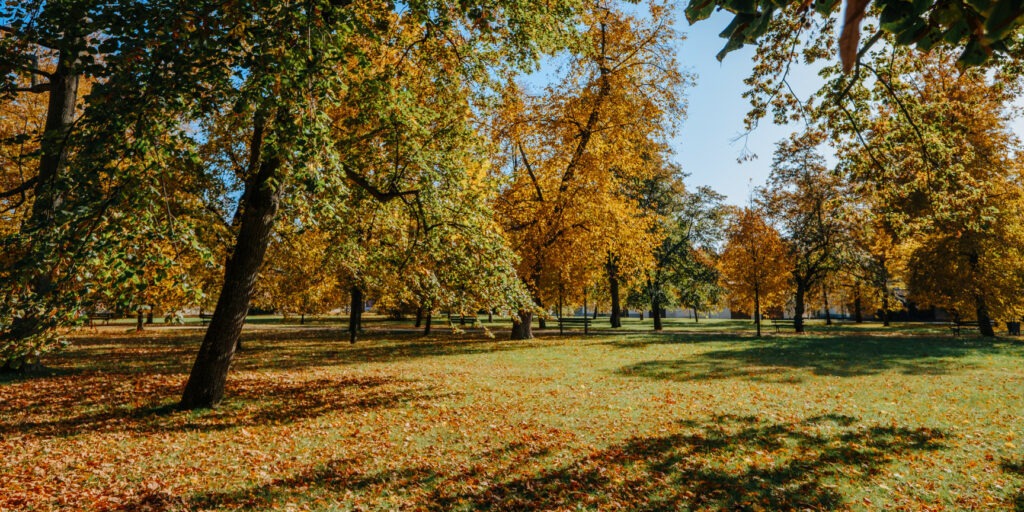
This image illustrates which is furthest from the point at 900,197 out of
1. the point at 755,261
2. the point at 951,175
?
the point at 755,261

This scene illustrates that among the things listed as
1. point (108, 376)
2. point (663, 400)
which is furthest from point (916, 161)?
point (108, 376)

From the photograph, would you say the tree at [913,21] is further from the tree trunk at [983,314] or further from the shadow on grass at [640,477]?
the tree trunk at [983,314]

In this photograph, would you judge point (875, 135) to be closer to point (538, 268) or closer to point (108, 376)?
point (538, 268)

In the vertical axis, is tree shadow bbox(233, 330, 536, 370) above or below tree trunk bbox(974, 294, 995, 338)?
below

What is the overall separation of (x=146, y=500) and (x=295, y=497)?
1676 millimetres

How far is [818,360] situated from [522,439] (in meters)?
14.0

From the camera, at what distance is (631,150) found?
70.9 ft

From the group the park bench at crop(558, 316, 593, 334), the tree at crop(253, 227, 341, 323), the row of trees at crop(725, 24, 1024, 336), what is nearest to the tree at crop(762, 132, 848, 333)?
the row of trees at crop(725, 24, 1024, 336)

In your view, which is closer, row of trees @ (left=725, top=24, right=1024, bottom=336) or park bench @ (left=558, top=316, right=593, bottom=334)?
row of trees @ (left=725, top=24, right=1024, bottom=336)

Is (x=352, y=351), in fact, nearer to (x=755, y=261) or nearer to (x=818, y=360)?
(x=818, y=360)

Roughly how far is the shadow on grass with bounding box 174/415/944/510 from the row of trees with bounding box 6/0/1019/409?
307 cm

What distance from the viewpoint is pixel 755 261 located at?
2730 cm

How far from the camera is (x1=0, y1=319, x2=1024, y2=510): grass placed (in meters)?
5.64

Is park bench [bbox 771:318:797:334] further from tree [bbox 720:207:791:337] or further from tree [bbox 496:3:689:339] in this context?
tree [bbox 496:3:689:339]
